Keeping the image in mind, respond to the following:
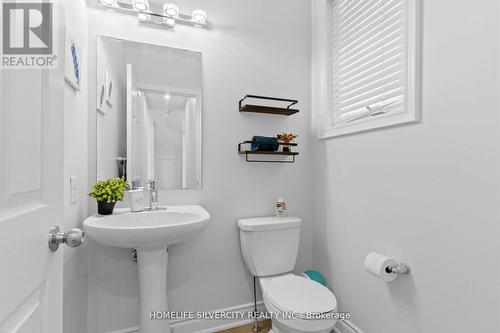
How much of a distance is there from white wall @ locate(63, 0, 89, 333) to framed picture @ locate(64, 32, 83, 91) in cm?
3

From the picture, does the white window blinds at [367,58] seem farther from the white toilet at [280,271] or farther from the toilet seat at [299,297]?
the toilet seat at [299,297]

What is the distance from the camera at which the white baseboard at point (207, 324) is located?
1.64m

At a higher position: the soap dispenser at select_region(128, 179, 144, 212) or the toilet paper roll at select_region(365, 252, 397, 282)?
the soap dispenser at select_region(128, 179, 144, 212)

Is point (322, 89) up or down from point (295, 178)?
up

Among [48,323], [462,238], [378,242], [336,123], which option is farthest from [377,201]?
[48,323]

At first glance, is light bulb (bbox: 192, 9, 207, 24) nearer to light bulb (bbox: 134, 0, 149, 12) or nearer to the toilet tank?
light bulb (bbox: 134, 0, 149, 12)

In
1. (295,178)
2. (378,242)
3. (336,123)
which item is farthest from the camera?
(295,178)

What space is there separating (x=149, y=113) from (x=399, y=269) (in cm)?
163

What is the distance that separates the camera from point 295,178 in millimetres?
1946

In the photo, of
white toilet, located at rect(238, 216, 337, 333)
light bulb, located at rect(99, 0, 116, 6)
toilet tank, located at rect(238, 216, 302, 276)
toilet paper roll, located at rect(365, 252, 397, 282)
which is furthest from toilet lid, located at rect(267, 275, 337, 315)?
light bulb, located at rect(99, 0, 116, 6)

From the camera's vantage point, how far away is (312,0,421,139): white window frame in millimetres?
1197

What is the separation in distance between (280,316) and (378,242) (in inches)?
25.5

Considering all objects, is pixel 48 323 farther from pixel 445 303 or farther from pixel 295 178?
pixel 295 178

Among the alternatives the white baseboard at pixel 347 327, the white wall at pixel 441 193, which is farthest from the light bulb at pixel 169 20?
the white baseboard at pixel 347 327
